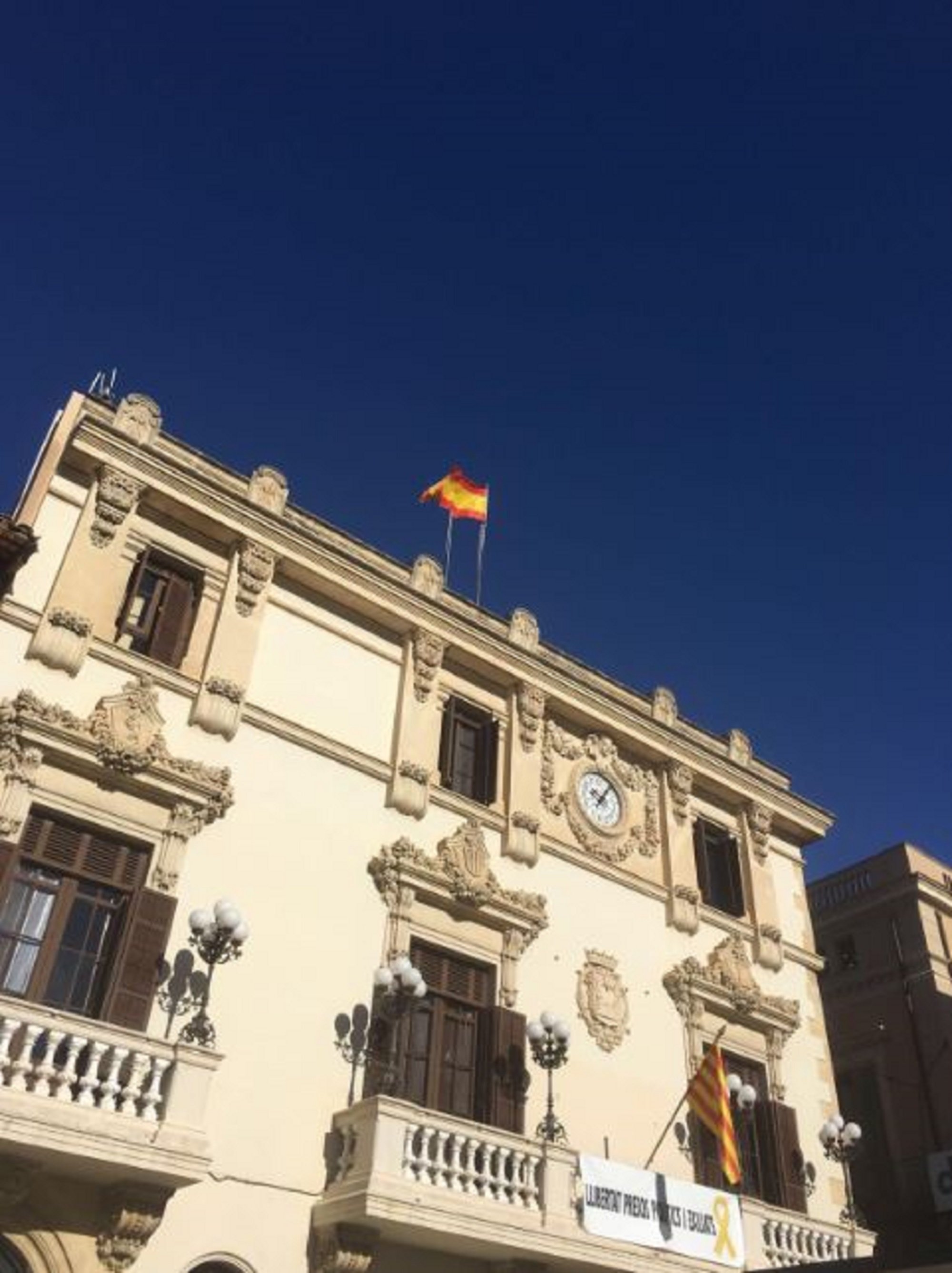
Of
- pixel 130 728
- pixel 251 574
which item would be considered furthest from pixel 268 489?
pixel 130 728

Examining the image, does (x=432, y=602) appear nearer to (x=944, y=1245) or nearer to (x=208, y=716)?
(x=208, y=716)

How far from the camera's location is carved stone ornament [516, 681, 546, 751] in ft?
62.9

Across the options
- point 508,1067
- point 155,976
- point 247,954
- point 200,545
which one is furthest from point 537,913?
point 200,545

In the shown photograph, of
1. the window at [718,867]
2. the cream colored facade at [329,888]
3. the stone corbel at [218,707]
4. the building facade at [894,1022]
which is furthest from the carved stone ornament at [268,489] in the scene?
the building facade at [894,1022]

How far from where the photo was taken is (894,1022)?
83.4ft

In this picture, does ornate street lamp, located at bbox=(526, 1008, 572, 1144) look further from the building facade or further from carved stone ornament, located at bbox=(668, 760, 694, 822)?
the building facade

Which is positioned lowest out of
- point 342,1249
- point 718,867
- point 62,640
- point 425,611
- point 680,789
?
point 342,1249

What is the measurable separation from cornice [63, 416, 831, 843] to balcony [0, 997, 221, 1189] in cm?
790

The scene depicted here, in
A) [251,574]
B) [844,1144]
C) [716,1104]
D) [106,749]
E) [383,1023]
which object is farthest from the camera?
[844,1144]

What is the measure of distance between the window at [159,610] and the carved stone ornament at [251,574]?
0.64 metres

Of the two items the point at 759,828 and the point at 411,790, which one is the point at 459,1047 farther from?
the point at 759,828

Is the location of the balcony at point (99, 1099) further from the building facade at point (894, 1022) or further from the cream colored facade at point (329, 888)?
the building facade at point (894, 1022)

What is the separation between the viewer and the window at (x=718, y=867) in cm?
2103

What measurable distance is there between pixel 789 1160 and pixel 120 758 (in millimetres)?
12707
